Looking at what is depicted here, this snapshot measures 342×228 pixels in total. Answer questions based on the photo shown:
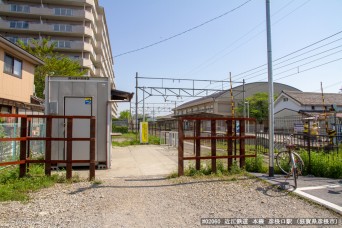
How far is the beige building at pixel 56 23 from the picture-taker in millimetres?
41594

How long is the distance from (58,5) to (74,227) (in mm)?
48129

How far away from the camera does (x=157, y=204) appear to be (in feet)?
15.3

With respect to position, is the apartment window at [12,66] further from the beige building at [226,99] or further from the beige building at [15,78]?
the beige building at [226,99]

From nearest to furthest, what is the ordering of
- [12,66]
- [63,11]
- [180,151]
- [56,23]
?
[180,151]
[12,66]
[63,11]
[56,23]

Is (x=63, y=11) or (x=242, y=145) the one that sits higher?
(x=63, y=11)

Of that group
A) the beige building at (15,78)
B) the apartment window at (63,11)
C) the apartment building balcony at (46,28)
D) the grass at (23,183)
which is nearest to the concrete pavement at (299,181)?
the grass at (23,183)

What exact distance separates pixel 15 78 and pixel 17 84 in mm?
432

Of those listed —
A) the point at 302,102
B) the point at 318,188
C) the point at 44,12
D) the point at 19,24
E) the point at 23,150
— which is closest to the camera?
the point at 318,188

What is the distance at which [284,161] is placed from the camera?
707 centimetres

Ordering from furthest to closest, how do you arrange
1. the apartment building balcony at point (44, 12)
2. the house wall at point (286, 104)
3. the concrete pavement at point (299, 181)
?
the apartment building balcony at point (44, 12) → the house wall at point (286, 104) → the concrete pavement at point (299, 181)

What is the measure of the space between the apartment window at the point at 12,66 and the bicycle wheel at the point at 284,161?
582 inches

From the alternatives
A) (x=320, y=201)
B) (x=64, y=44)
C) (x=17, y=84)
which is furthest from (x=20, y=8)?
(x=320, y=201)

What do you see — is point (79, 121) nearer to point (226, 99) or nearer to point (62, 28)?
point (62, 28)

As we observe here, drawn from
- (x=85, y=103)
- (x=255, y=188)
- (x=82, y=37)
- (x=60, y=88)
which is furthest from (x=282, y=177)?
(x=82, y=37)
